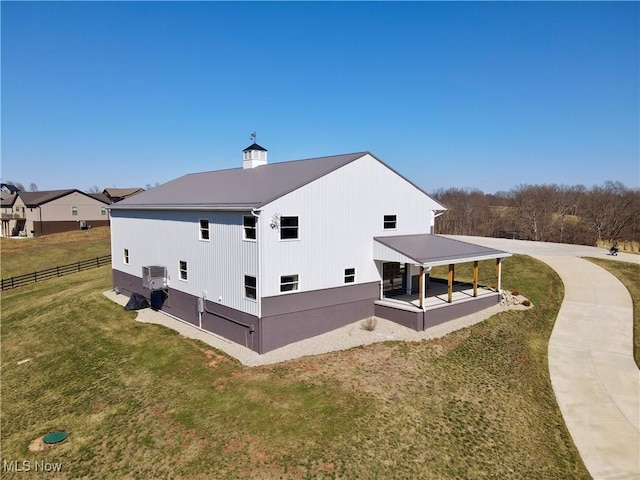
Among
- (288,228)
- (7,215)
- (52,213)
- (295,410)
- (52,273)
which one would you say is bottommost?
(295,410)

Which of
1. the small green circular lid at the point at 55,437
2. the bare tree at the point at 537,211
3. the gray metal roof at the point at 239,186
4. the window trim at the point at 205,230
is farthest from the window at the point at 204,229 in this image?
the bare tree at the point at 537,211

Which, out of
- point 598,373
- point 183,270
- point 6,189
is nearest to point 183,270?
point 183,270

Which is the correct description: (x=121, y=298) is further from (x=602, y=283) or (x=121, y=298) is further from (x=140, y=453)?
(x=602, y=283)

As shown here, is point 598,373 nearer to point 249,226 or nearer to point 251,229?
point 251,229

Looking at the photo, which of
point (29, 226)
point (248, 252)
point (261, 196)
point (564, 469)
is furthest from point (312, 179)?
point (29, 226)

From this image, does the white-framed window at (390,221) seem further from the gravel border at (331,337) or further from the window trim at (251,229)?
the window trim at (251,229)

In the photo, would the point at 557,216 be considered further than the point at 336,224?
Yes
